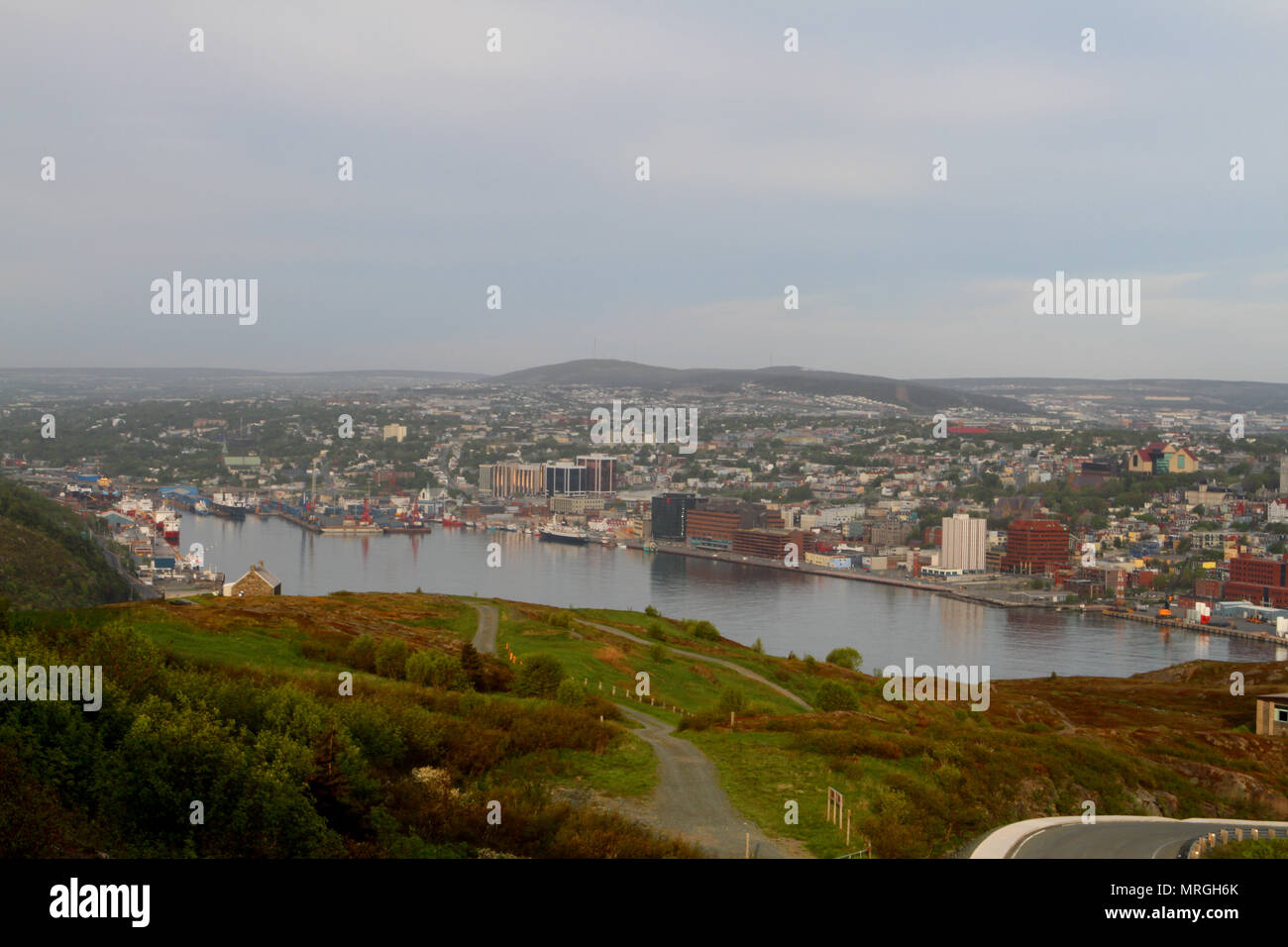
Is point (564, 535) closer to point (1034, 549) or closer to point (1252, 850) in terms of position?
point (1034, 549)

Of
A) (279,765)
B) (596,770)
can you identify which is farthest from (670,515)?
Result: (279,765)

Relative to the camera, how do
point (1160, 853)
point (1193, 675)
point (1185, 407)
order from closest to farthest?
1. point (1160, 853)
2. point (1193, 675)
3. point (1185, 407)

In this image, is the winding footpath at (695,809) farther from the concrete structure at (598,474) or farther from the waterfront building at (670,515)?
the concrete structure at (598,474)
